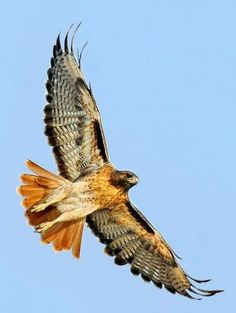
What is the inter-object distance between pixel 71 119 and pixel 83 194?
48.5 inches

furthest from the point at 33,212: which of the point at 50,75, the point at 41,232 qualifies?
the point at 50,75

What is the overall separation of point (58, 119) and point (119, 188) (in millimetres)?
1416

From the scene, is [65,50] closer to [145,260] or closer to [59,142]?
[59,142]

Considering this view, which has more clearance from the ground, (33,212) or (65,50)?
(65,50)

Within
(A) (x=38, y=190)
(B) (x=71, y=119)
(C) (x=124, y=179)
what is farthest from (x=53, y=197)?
(B) (x=71, y=119)

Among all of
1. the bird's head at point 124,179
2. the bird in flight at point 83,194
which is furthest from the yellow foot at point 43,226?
the bird's head at point 124,179

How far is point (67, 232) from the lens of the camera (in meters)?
27.8

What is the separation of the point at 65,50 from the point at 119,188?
86.5 inches

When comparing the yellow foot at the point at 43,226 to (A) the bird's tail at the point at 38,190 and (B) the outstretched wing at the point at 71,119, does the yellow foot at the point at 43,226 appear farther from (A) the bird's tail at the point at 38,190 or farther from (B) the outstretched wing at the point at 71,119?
(B) the outstretched wing at the point at 71,119

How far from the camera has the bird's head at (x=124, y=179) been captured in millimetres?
27297

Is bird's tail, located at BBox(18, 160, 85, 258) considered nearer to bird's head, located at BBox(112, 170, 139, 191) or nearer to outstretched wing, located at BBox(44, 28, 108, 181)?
outstretched wing, located at BBox(44, 28, 108, 181)

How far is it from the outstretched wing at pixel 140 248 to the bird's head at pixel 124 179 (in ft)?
2.82

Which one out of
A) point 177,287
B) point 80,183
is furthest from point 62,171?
point 177,287

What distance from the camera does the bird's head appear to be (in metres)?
27.3
